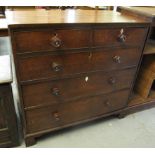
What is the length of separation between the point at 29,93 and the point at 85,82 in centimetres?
39

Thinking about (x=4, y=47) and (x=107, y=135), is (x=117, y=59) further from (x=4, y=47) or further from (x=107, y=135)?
(x=4, y=47)

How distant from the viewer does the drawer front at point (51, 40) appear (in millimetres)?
905

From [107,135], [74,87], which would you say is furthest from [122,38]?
[107,135]

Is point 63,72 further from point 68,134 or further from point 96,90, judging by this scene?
point 68,134

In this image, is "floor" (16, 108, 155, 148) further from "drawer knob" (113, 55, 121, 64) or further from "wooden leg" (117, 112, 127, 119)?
"drawer knob" (113, 55, 121, 64)

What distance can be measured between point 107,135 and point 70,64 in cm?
75

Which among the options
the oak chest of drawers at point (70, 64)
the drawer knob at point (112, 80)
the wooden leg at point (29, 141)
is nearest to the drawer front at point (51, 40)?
the oak chest of drawers at point (70, 64)

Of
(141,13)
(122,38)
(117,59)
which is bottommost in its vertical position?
(117,59)

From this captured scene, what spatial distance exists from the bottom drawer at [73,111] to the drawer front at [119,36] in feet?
1.45

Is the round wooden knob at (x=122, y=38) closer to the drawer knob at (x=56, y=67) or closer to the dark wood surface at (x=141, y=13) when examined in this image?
the dark wood surface at (x=141, y=13)

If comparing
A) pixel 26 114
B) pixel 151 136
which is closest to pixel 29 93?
pixel 26 114

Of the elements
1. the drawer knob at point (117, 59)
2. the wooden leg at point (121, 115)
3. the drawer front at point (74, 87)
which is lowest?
the wooden leg at point (121, 115)

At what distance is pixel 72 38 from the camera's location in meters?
1.01
